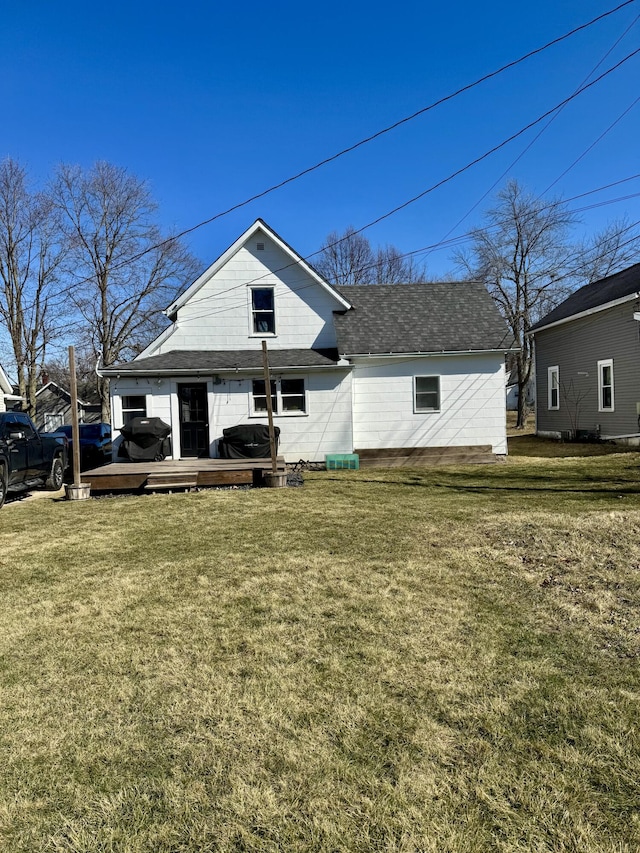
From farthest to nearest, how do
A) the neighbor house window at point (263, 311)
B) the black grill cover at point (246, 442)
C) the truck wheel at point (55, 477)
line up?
the neighbor house window at point (263, 311), the black grill cover at point (246, 442), the truck wheel at point (55, 477)

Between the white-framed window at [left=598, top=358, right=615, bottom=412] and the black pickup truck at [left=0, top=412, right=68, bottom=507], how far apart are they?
58.2 ft

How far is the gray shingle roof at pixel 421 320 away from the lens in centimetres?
1438

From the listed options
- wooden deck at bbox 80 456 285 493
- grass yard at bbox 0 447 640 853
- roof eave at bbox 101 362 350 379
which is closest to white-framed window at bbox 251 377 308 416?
roof eave at bbox 101 362 350 379

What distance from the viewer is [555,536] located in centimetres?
607

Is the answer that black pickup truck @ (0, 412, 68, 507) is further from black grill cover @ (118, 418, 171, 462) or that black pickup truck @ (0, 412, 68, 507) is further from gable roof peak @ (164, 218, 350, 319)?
gable roof peak @ (164, 218, 350, 319)

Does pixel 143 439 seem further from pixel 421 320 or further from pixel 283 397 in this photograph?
pixel 421 320

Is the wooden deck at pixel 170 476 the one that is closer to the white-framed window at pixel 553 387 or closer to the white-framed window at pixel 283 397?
the white-framed window at pixel 283 397

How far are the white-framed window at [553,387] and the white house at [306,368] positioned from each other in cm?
670

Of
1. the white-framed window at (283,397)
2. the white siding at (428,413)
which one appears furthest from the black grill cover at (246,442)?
the white siding at (428,413)

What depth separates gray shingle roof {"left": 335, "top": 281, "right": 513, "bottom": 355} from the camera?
47.2 ft

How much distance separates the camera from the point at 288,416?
14.1 meters

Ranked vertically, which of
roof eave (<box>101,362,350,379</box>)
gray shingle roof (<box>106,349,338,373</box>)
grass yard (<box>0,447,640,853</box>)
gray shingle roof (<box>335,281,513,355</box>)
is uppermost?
gray shingle roof (<box>335,281,513,355</box>)

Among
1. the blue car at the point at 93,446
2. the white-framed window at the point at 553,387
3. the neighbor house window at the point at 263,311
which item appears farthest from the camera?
the white-framed window at the point at 553,387

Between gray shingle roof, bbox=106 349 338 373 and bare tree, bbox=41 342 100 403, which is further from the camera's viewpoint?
bare tree, bbox=41 342 100 403
